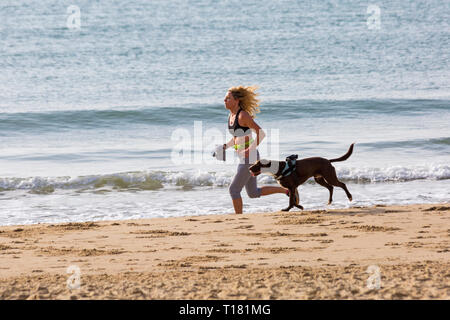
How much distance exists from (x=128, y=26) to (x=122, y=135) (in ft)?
55.9

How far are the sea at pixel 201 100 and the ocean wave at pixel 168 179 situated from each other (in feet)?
0.12

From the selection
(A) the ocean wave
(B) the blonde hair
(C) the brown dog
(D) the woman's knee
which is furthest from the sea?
(B) the blonde hair

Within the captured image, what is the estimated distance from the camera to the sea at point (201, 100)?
11523 mm

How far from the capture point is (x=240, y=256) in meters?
6.66

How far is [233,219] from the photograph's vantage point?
8.48 metres

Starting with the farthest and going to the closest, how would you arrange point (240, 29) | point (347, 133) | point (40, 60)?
point (240, 29)
point (40, 60)
point (347, 133)

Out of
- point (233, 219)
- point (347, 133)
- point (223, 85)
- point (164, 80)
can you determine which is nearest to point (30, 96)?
point (164, 80)

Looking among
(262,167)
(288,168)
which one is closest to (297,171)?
(288,168)

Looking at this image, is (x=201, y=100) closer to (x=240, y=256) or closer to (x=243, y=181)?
(x=243, y=181)

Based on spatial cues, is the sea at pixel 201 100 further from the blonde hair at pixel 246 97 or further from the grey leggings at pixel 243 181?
the blonde hair at pixel 246 97

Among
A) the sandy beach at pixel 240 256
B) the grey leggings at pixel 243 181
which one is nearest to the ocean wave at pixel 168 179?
the sandy beach at pixel 240 256

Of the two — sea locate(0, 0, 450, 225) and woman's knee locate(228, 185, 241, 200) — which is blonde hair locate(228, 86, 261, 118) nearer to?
woman's knee locate(228, 185, 241, 200)
